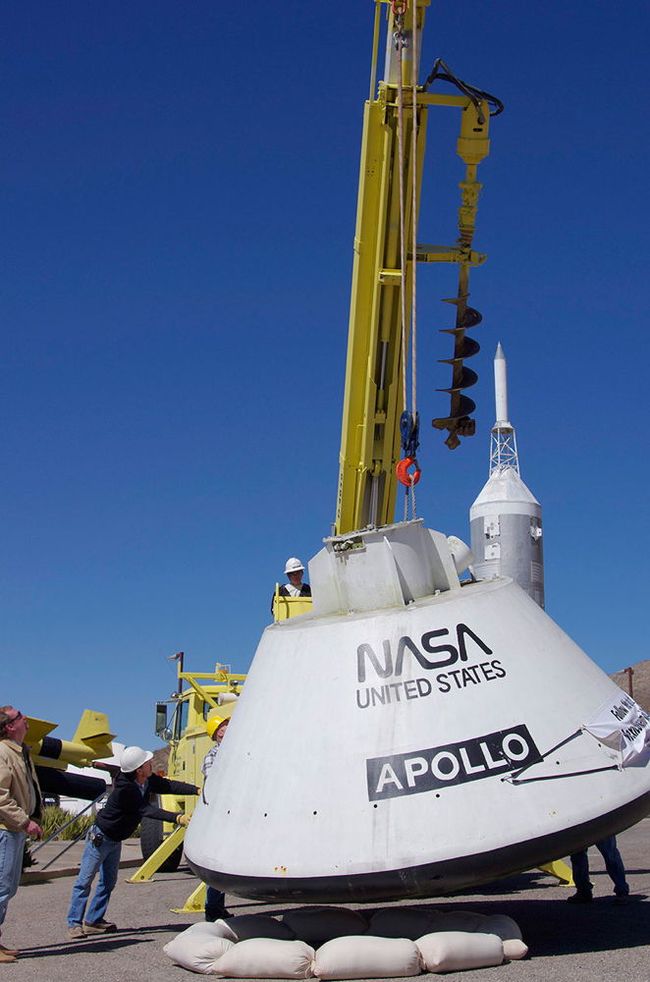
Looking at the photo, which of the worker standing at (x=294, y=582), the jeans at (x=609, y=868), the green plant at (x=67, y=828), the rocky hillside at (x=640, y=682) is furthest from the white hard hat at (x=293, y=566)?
the rocky hillside at (x=640, y=682)

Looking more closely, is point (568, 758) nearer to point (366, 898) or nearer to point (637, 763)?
point (637, 763)

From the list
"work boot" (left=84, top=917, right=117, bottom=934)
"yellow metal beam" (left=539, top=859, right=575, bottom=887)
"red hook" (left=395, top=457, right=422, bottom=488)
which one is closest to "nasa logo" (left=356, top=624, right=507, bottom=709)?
"red hook" (left=395, top=457, right=422, bottom=488)

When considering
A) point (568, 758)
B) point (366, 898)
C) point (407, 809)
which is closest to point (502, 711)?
point (568, 758)

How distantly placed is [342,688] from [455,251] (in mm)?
6080

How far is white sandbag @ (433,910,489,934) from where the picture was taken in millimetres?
5676

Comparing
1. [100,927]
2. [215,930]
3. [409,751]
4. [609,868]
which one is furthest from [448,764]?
[100,927]

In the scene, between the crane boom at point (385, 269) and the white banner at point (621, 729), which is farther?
the crane boom at point (385, 269)

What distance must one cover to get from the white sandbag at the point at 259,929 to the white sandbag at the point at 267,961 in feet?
1.40

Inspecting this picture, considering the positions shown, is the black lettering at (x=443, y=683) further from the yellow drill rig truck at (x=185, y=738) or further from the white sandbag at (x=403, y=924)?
the yellow drill rig truck at (x=185, y=738)

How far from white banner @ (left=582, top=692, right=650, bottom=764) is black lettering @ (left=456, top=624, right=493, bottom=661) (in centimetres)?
72

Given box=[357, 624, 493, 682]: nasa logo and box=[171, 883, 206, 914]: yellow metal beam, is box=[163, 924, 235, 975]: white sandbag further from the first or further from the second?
box=[171, 883, 206, 914]: yellow metal beam

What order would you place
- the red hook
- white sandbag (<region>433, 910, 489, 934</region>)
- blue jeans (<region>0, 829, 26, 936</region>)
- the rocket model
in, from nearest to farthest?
white sandbag (<region>433, 910, 489, 934</region>)
blue jeans (<region>0, 829, 26, 936</region>)
the red hook
the rocket model

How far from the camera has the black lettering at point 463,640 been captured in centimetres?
599

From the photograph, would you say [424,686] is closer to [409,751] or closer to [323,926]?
[409,751]
